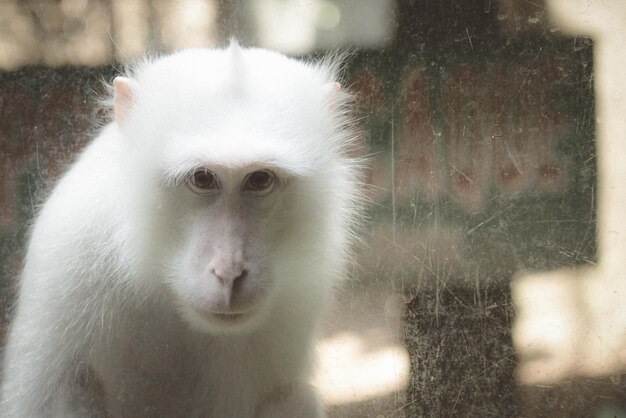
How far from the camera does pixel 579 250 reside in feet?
5.88

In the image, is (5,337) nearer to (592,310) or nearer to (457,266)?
(457,266)

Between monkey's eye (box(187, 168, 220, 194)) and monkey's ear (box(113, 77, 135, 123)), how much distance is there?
25 centimetres

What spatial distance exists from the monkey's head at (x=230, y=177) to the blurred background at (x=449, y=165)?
10.0 inches

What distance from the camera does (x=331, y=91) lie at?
1.55m

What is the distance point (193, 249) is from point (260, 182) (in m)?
0.18

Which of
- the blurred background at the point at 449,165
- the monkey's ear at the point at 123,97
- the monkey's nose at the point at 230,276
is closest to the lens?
the monkey's nose at the point at 230,276

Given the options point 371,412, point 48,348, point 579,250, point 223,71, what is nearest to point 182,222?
point 223,71

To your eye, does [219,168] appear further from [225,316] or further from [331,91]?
[331,91]

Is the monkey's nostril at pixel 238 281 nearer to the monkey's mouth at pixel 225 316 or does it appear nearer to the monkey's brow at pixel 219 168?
the monkey's mouth at pixel 225 316

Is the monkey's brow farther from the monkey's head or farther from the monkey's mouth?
the monkey's mouth

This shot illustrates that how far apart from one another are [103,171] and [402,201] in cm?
72

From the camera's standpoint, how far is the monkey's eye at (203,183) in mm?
1324

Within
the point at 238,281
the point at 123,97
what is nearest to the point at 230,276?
the point at 238,281

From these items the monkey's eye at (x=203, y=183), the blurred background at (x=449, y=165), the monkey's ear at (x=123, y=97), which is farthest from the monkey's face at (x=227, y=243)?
the blurred background at (x=449, y=165)
